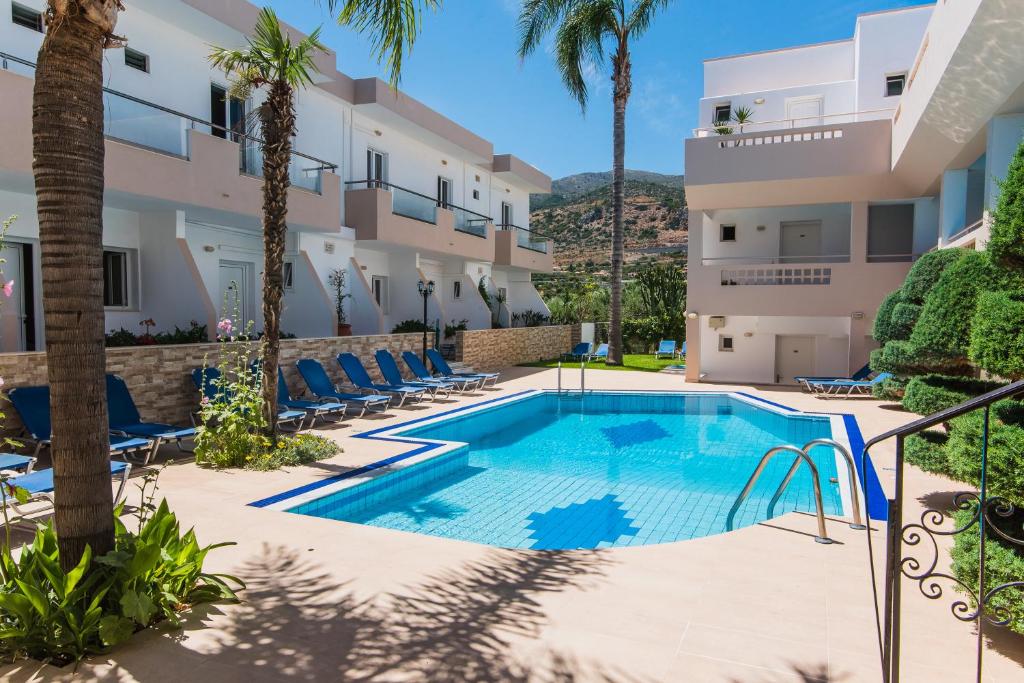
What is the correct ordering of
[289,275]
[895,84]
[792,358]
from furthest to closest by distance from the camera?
[792,358]
[895,84]
[289,275]

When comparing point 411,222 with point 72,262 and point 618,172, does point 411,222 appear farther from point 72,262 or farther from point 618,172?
point 72,262

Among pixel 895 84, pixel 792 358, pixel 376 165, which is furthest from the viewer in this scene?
pixel 376 165

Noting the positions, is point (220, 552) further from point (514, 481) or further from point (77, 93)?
point (514, 481)

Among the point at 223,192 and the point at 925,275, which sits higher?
the point at 223,192

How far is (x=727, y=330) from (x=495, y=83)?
19341 millimetres

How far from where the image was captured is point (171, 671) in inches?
141

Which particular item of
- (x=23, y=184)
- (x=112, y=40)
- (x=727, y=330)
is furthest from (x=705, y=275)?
(x=112, y=40)

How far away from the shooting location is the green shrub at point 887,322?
36.6 ft

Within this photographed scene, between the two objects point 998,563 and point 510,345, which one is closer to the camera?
point 998,563

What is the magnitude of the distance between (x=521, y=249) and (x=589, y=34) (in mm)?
8720

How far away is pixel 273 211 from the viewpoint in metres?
9.45

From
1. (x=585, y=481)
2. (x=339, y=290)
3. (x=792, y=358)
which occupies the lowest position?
(x=585, y=481)

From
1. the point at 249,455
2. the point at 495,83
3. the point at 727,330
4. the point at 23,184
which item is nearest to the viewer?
the point at 249,455

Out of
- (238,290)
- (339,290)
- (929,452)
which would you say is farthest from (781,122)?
(238,290)
